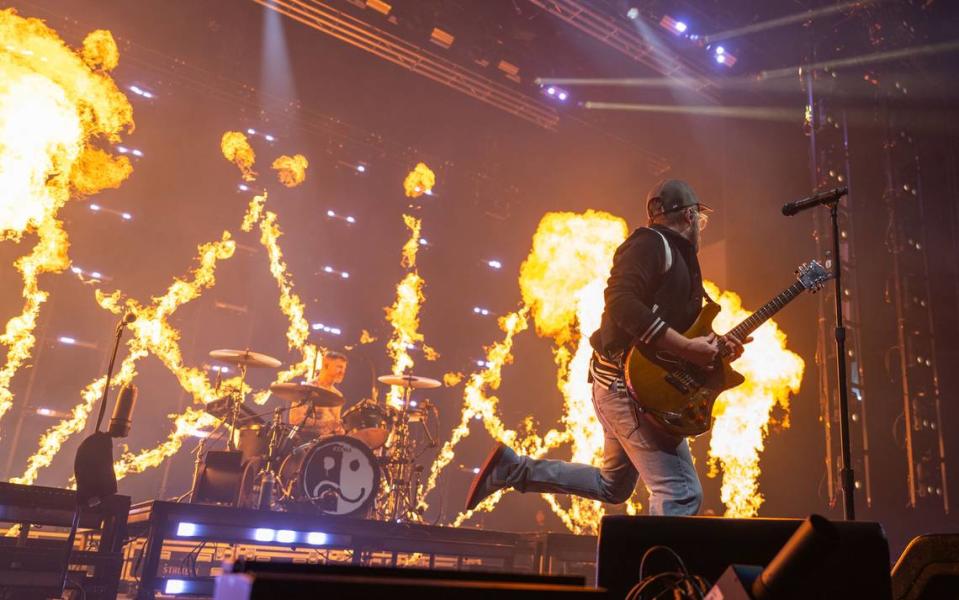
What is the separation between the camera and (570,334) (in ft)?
47.2

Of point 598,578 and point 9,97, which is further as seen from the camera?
point 9,97

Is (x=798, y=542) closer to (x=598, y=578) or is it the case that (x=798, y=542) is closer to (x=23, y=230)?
(x=598, y=578)

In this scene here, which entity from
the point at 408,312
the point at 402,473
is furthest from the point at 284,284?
the point at 402,473

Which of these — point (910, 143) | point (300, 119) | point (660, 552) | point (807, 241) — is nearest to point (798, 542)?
point (660, 552)

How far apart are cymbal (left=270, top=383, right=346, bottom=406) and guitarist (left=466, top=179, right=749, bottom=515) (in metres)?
4.59

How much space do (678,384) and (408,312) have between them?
37.0 feet

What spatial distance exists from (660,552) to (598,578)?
0.18 meters

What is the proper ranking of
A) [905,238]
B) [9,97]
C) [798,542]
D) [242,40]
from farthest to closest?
[242,40]
[9,97]
[905,238]
[798,542]

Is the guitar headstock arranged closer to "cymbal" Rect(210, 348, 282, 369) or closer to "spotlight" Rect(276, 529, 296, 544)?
"spotlight" Rect(276, 529, 296, 544)

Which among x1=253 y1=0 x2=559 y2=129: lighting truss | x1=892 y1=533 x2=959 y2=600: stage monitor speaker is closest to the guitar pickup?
x1=892 y1=533 x2=959 y2=600: stage monitor speaker

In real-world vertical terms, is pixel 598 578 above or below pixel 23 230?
below

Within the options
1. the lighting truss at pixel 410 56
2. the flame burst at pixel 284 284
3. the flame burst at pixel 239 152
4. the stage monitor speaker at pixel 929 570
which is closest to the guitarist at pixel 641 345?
the stage monitor speaker at pixel 929 570

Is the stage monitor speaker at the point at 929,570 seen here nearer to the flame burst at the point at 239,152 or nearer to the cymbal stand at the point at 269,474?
the cymbal stand at the point at 269,474

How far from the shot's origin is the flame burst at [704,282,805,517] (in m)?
9.49
